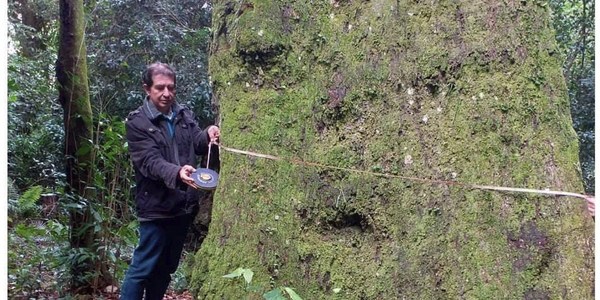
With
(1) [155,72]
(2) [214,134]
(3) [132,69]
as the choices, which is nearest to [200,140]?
(2) [214,134]

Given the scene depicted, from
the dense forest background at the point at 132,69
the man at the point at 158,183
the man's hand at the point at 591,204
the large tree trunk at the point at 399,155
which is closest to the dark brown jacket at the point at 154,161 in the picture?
the man at the point at 158,183

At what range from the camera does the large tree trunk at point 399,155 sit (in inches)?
88.4

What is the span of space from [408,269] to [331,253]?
0.35m

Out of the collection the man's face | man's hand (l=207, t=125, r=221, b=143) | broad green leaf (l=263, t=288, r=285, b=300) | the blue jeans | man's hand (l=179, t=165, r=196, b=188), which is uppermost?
the man's face

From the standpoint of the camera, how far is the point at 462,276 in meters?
2.22

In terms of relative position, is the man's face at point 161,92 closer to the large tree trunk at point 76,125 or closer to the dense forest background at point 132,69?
the large tree trunk at point 76,125

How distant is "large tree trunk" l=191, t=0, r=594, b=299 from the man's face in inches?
20.9

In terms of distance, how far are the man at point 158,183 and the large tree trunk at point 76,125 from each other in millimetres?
1340

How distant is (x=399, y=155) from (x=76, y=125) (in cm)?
313

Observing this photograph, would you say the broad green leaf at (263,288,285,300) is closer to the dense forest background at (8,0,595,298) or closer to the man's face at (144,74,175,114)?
the man's face at (144,74,175,114)

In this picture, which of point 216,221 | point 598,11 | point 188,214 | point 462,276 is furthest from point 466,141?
point 188,214

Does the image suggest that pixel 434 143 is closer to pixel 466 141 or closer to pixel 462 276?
pixel 466 141

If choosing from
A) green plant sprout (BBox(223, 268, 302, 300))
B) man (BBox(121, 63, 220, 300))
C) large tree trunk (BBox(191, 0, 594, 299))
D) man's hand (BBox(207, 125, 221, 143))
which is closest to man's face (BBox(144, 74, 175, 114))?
man (BBox(121, 63, 220, 300))

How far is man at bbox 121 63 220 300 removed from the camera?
3.14 metres
